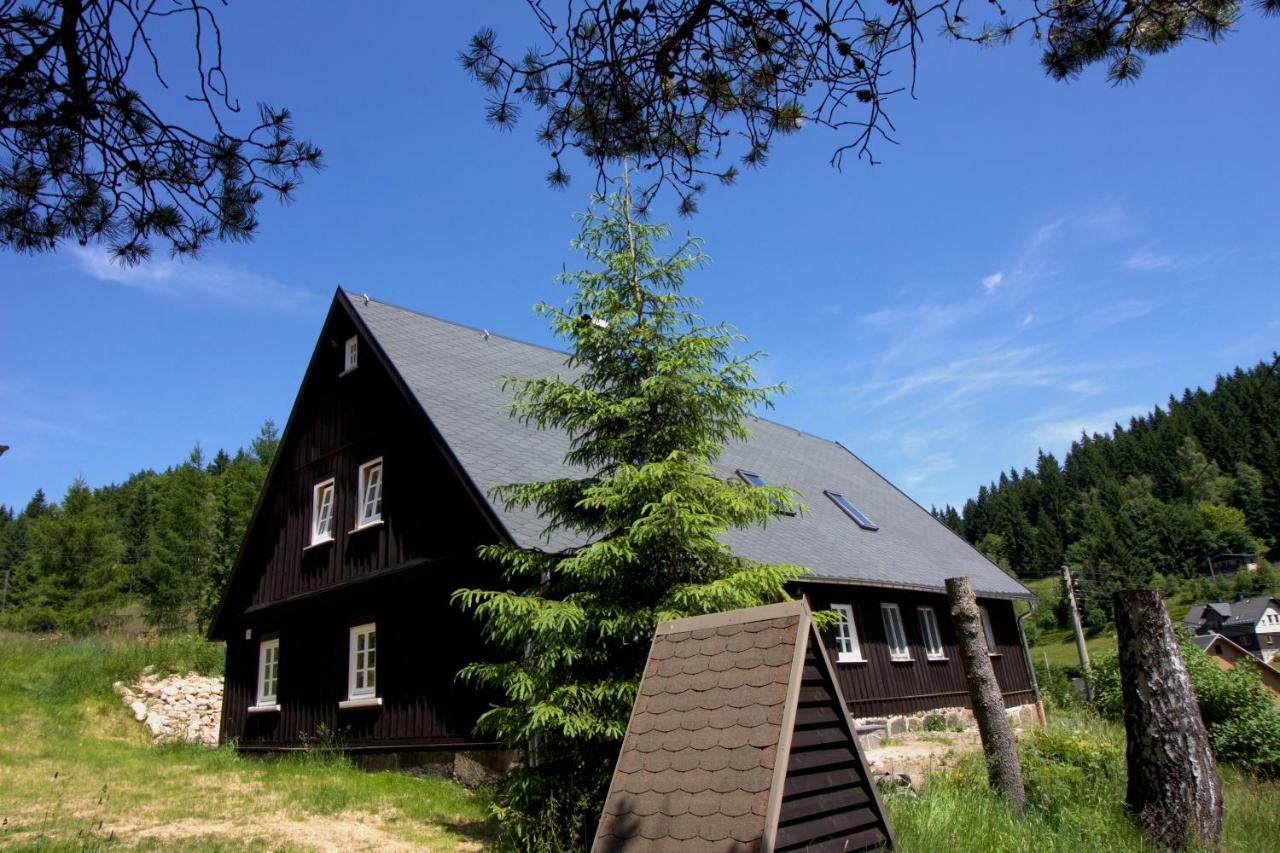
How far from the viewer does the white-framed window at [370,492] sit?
44.2ft

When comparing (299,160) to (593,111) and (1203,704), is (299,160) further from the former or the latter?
(1203,704)

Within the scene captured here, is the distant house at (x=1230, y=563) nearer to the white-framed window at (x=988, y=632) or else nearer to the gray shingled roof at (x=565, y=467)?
the gray shingled roof at (x=565, y=467)

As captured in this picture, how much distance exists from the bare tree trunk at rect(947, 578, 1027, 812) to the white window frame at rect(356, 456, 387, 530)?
30.8 ft

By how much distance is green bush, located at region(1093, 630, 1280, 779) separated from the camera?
1011 centimetres

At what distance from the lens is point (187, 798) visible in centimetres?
966

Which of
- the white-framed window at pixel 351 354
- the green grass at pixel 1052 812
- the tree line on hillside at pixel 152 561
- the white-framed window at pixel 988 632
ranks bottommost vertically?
the green grass at pixel 1052 812

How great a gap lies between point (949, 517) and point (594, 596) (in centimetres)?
11132

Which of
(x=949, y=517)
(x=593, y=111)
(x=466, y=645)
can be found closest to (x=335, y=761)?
(x=466, y=645)

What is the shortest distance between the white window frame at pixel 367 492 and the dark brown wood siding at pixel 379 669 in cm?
110

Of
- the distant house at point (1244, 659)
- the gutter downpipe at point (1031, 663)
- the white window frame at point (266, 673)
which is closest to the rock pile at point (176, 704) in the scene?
the white window frame at point (266, 673)

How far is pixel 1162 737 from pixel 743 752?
492 centimetres

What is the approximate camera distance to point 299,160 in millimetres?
4746

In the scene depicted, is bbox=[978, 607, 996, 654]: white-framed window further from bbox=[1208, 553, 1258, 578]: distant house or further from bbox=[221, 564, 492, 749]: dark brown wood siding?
bbox=[1208, 553, 1258, 578]: distant house

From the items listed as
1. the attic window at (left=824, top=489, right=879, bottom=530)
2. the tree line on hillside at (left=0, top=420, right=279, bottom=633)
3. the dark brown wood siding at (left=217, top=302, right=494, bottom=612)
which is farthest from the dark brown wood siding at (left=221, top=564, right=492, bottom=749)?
the tree line on hillside at (left=0, top=420, right=279, bottom=633)
